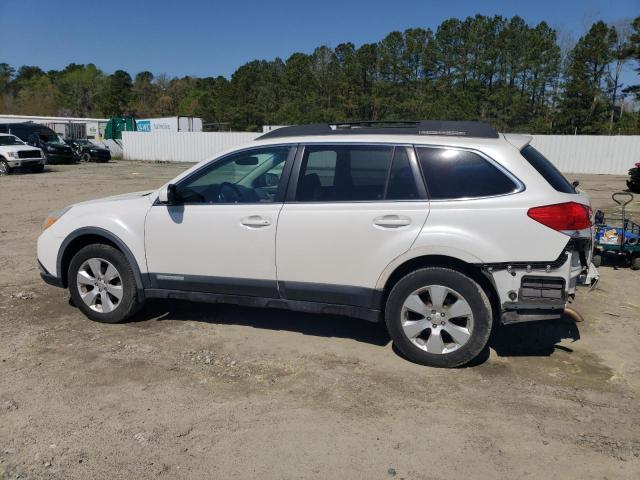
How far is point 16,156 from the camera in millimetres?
23500

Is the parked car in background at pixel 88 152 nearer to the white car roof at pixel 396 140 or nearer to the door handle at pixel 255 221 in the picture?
the white car roof at pixel 396 140

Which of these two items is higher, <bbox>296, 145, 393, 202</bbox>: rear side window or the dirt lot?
<bbox>296, 145, 393, 202</bbox>: rear side window

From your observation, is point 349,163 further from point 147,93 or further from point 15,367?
point 147,93

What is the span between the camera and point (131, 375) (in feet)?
14.2

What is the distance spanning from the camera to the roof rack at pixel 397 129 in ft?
15.2

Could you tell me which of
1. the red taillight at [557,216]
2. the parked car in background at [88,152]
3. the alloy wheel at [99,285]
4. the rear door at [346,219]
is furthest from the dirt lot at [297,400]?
the parked car in background at [88,152]

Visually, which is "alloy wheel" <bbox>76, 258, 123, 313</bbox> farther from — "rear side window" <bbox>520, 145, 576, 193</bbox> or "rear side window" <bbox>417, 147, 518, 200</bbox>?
"rear side window" <bbox>520, 145, 576, 193</bbox>

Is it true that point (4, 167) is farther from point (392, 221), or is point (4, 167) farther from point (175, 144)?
point (392, 221)

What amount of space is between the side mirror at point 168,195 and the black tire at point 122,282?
2.29 feet

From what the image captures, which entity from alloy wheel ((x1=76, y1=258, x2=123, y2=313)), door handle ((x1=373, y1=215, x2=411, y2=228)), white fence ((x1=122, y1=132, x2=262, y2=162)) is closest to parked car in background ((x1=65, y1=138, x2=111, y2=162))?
white fence ((x1=122, y1=132, x2=262, y2=162))

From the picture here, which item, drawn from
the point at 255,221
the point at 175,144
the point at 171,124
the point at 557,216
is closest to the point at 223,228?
the point at 255,221

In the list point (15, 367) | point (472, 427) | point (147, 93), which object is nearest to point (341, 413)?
point (472, 427)

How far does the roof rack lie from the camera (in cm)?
463

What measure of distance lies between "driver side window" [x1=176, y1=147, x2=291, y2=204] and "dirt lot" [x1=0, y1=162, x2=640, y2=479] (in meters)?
1.26
